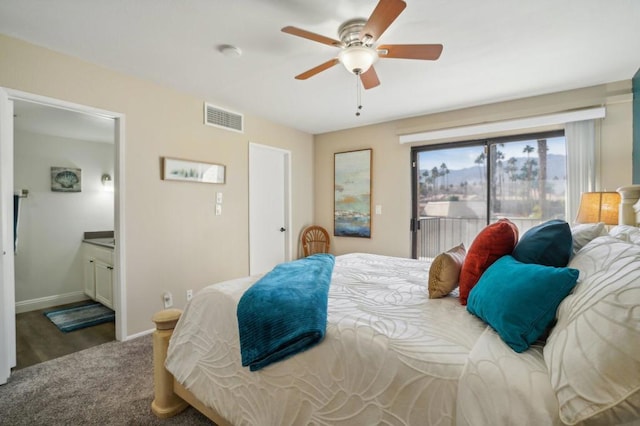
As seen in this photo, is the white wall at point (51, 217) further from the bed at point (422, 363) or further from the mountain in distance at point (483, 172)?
the mountain in distance at point (483, 172)

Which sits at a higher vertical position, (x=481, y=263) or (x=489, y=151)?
(x=489, y=151)

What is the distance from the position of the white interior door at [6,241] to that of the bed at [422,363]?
132 cm

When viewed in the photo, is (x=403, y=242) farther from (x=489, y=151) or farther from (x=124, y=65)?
(x=124, y=65)

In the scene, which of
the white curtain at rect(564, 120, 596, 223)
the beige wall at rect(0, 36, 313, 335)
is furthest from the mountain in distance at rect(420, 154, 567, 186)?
the beige wall at rect(0, 36, 313, 335)

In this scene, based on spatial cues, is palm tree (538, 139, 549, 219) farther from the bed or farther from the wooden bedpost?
the wooden bedpost

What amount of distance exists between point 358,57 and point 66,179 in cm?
433

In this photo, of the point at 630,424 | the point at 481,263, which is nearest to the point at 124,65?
the point at 481,263

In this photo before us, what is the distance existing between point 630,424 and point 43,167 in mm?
5517

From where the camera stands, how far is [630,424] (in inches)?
28.5

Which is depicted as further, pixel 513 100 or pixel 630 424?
pixel 513 100

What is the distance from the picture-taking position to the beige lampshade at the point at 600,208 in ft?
7.47

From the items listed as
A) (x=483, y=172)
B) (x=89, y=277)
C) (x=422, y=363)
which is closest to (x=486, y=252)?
(x=422, y=363)

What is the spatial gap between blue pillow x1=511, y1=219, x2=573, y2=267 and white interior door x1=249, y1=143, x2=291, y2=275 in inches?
127

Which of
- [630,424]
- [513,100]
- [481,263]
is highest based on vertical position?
[513,100]
